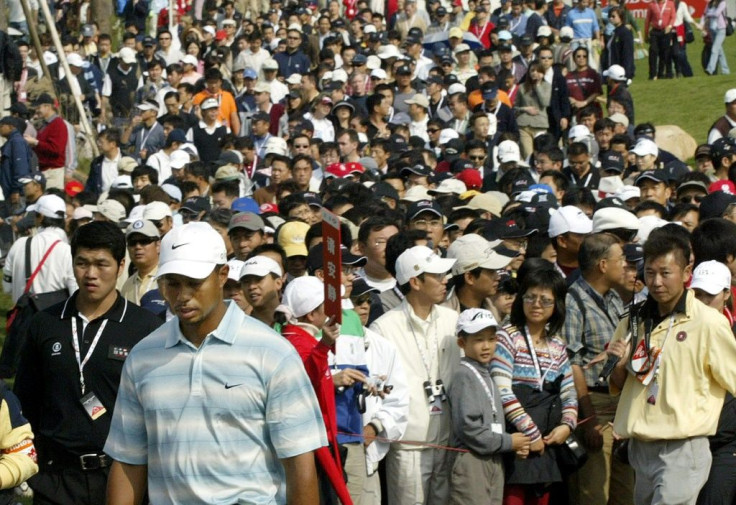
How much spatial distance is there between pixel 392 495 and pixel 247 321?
11.3 feet

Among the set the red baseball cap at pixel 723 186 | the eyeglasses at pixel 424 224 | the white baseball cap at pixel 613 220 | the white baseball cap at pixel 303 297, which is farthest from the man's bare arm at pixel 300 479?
the red baseball cap at pixel 723 186

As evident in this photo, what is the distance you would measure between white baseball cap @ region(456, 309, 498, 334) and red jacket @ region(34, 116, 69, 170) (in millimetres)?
13061

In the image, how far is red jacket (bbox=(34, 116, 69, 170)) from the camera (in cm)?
1950

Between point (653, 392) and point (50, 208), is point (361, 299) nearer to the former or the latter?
point (653, 392)

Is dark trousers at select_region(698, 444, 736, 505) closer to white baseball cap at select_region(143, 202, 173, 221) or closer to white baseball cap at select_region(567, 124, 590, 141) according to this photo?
white baseball cap at select_region(143, 202, 173, 221)

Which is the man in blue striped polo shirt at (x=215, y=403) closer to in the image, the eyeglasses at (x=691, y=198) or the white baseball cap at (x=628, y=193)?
the eyeglasses at (x=691, y=198)

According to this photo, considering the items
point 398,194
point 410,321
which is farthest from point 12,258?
point 410,321

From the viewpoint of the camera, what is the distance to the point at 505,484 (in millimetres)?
7754

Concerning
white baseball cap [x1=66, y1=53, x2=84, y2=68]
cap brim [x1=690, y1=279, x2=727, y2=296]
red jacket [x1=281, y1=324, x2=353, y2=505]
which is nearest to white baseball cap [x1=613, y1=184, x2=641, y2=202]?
cap brim [x1=690, y1=279, x2=727, y2=296]

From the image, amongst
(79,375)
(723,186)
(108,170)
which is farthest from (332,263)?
(108,170)

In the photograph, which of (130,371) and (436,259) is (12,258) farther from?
(130,371)

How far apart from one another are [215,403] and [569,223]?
533 centimetres

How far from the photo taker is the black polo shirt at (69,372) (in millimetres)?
6352

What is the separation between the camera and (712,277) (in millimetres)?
7465
